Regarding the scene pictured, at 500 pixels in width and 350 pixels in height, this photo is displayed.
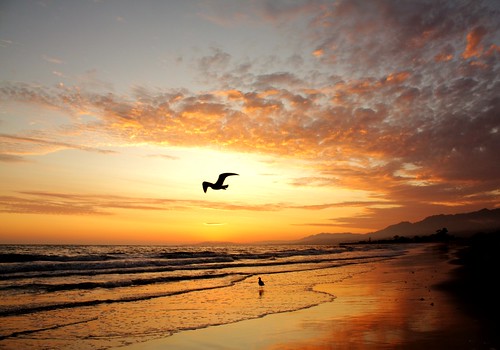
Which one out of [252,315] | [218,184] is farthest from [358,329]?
[218,184]

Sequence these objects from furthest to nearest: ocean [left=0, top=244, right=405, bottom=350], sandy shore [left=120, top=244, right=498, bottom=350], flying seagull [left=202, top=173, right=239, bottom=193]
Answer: flying seagull [left=202, top=173, right=239, bottom=193] < ocean [left=0, top=244, right=405, bottom=350] < sandy shore [left=120, top=244, right=498, bottom=350]

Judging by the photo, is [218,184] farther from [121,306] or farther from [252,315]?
[121,306]

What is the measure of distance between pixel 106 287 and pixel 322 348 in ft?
49.7

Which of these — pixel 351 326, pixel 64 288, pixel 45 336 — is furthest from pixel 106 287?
pixel 351 326

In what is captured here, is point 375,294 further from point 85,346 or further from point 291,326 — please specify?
point 85,346

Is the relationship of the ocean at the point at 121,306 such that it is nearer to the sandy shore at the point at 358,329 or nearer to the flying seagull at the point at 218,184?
the sandy shore at the point at 358,329

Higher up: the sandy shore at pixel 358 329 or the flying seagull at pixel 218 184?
the flying seagull at pixel 218 184

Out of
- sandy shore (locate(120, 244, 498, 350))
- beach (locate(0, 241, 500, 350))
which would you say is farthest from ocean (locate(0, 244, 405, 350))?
sandy shore (locate(120, 244, 498, 350))

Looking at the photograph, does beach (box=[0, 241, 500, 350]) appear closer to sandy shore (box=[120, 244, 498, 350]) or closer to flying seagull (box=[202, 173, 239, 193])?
sandy shore (box=[120, 244, 498, 350])

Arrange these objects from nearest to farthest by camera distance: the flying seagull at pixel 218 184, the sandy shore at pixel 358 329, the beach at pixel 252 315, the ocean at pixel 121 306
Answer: the sandy shore at pixel 358 329 → the beach at pixel 252 315 → the ocean at pixel 121 306 → the flying seagull at pixel 218 184

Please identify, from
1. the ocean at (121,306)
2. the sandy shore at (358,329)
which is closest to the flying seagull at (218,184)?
the ocean at (121,306)

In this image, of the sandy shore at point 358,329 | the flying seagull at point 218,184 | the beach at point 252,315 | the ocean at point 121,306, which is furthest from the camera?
the flying seagull at point 218,184

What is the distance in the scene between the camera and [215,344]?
9289mm

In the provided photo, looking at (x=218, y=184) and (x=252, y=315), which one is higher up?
(x=218, y=184)
